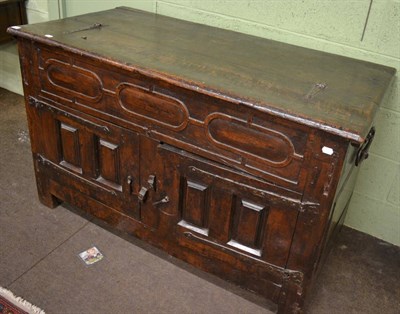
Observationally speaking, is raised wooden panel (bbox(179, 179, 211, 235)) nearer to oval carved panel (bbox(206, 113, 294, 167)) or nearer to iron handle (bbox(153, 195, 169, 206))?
iron handle (bbox(153, 195, 169, 206))

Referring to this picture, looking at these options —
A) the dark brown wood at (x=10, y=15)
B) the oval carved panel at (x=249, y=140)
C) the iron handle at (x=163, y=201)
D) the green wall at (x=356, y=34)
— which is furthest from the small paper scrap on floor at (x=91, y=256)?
the dark brown wood at (x=10, y=15)

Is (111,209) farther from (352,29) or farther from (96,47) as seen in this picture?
(352,29)

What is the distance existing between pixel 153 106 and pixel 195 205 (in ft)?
1.22

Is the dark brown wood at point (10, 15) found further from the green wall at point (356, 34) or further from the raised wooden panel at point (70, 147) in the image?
the raised wooden panel at point (70, 147)

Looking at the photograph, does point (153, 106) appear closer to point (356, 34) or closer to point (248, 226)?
point (248, 226)

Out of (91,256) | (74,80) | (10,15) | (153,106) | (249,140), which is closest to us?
(249,140)

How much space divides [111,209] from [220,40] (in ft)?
2.65

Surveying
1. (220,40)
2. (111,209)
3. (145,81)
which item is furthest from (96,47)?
(111,209)

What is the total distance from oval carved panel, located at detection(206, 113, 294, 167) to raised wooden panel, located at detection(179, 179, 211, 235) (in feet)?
0.65

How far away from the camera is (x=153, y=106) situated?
1.45 m

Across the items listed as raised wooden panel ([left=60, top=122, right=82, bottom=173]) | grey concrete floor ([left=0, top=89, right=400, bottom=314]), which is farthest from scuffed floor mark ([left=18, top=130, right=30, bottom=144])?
raised wooden panel ([left=60, top=122, right=82, bottom=173])

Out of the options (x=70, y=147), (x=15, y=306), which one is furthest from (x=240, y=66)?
(x=15, y=306)

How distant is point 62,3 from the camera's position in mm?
2395

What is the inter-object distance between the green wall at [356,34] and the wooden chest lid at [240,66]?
73 millimetres
